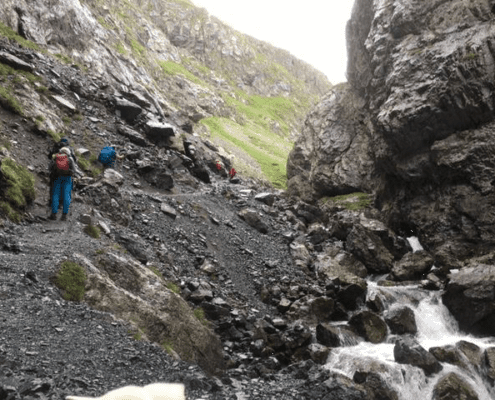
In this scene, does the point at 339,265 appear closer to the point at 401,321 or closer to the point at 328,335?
the point at 401,321

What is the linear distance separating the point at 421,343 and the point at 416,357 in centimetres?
391

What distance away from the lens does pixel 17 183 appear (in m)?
17.2

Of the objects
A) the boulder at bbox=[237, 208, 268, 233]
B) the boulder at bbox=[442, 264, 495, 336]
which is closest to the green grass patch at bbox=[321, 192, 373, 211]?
the boulder at bbox=[237, 208, 268, 233]

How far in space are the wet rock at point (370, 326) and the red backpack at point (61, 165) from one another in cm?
1680

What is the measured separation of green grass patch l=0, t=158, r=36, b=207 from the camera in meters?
16.4

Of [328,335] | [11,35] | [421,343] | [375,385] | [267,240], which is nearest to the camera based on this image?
[375,385]

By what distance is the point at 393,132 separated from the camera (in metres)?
33.5

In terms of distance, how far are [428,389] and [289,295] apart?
9716 millimetres

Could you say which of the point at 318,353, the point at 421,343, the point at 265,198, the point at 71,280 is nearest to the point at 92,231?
the point at 71,280

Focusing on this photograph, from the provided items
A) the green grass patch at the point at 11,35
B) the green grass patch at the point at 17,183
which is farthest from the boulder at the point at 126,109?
the green grass patch at the point at 17,183

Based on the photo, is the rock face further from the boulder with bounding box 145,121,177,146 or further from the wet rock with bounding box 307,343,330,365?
the boulder with bounding box 145,121,177,146

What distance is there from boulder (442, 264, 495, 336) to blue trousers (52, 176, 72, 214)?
22.0m

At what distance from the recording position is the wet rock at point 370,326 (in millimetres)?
19578

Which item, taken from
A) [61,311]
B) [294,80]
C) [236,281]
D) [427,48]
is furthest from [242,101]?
[61,311]
